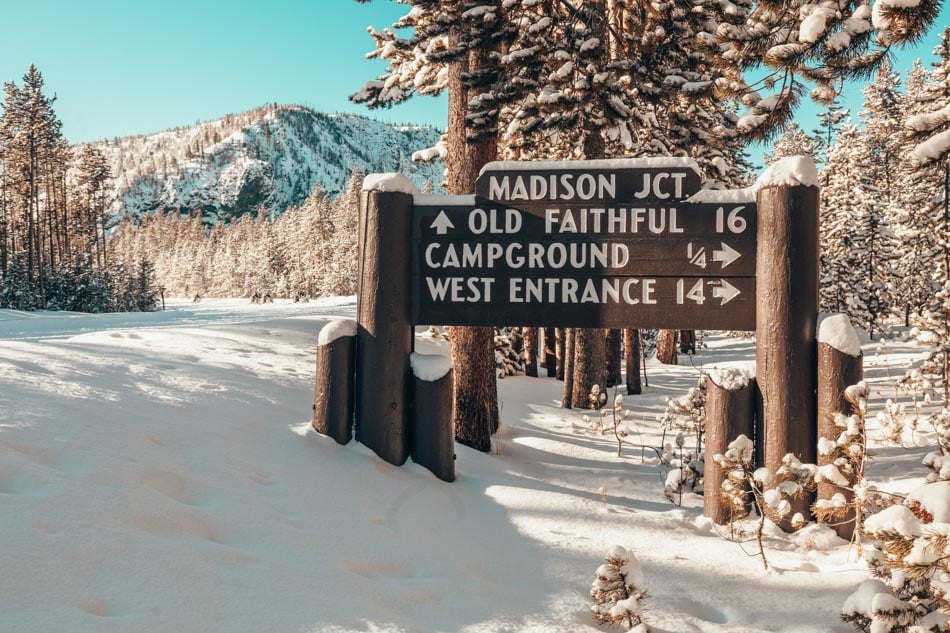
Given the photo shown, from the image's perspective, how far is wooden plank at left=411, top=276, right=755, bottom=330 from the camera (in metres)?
4.58

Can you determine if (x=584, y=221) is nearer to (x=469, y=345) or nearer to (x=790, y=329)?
(x=790, y=329)

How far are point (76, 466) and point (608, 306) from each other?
368 centimetres

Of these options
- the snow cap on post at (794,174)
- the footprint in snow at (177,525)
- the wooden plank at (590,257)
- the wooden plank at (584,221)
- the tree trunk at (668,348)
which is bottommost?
the tree trunk at (668,348)

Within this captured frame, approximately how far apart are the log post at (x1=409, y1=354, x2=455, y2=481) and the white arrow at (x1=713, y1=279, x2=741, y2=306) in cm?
225

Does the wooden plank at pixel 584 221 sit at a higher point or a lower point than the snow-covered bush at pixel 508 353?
higher

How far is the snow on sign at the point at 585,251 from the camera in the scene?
4.59m

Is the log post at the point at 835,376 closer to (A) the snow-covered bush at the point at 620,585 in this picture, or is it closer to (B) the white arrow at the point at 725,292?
(B) the white arrow at the point at 725,292

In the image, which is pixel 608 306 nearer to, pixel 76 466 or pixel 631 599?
pixel 631 599

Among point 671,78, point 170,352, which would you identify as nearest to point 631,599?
point 170,352

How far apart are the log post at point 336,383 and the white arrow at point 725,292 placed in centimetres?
300

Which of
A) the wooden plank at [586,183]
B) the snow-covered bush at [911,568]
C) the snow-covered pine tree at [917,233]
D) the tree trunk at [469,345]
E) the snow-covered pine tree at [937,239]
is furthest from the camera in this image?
the snow-covered pine tree at [917,233]

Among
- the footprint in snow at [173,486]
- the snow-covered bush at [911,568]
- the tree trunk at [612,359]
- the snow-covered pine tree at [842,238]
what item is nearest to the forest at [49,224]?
the tree trunk at [612,359]

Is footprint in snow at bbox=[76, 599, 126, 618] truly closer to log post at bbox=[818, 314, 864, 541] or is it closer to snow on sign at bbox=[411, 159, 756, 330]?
snow on sign at bbox=[411, 159, 756, 330]

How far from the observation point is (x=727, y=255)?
456cm
